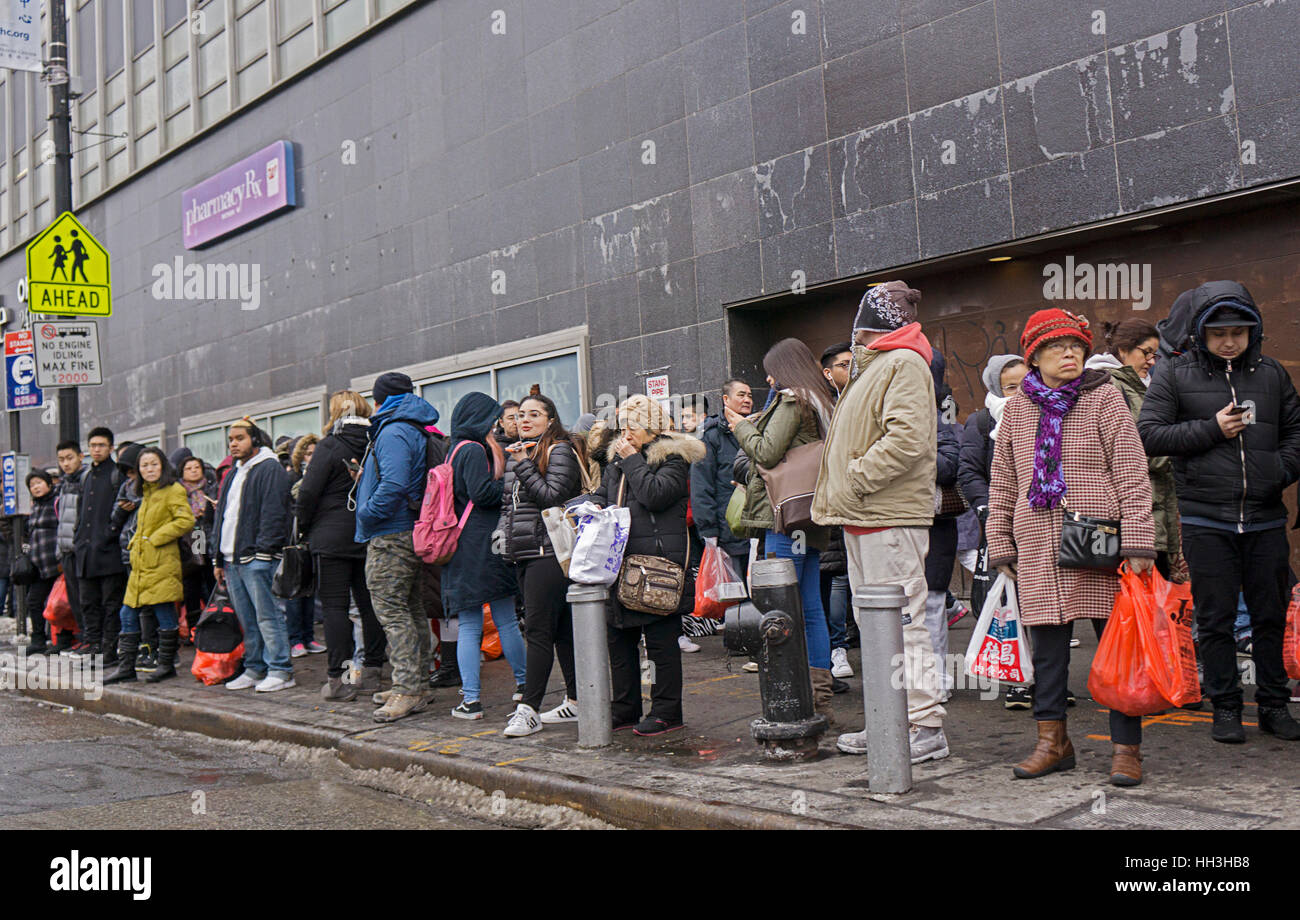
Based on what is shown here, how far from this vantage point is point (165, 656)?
9.84 m

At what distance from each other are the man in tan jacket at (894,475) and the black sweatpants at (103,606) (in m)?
7.33

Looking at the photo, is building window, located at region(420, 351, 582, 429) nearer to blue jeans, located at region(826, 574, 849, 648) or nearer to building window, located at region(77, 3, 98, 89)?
blue jeans, located at region(826, 574, 849, 648)

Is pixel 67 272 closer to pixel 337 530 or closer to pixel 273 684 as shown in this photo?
pixel 273 684

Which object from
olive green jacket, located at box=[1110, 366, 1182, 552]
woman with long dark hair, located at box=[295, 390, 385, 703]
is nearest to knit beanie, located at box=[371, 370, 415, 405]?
woman with long dark hair, located at box=[295, 390, 385, 703]

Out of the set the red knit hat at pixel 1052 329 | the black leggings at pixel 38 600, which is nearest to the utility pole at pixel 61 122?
the black leggings at pixel 38 600

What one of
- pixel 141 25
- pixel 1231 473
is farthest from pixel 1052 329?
pixel 141 25

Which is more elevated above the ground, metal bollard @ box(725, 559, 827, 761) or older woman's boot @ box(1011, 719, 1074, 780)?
metal bollard @ box(725, 559, 827, 761)

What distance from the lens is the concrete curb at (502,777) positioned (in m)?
4.71

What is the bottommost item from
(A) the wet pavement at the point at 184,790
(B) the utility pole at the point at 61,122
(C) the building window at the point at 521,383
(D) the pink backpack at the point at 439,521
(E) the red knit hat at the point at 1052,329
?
(A) the wet pavement at the point at 184,790

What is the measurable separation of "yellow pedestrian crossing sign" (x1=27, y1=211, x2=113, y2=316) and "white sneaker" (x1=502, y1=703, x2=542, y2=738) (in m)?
8.18

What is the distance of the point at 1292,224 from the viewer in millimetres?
8469

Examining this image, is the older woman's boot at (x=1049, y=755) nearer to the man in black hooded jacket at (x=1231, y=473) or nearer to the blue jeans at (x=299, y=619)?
the man in black hooded jacket at (x=1231, y=473)

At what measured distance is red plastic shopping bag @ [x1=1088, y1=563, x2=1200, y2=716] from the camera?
455cm
